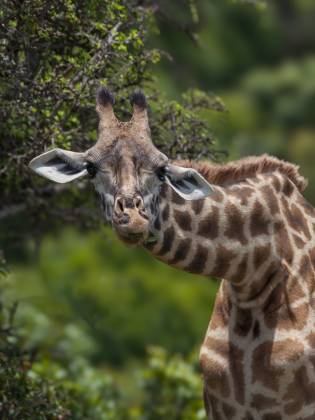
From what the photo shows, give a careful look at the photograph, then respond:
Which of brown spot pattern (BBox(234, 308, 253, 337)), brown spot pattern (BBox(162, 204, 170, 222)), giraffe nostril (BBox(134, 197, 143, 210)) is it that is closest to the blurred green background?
brown spot pattern (BBox(234, 308, 253, 337))

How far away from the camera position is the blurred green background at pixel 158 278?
12508mm

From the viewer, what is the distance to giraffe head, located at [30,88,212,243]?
8078mm

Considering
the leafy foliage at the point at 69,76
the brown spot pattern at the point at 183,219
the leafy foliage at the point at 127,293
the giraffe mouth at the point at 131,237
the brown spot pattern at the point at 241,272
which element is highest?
the leafy foliage at the point at 69,76

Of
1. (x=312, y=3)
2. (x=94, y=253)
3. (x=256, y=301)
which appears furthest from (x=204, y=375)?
(x=312, y=3)

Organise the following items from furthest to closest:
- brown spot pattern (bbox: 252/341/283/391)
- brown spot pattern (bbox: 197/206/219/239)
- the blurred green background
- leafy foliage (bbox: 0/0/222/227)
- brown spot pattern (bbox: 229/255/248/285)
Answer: the blurred green background < leafy foliage (bbox: 0/0/222/227) < brown spot pattern (bbox: 252/341/283/391) < brown spot pattern (bbox: 229/255/248/285) < brown spot pattern (bbox: 197/206/219/239)

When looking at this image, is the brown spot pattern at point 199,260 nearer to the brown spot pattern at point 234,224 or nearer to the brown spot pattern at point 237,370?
the brown spot pattern at point 234,224

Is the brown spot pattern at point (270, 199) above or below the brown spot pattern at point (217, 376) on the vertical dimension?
above

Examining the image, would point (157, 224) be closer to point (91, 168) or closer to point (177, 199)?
point (177, 199)

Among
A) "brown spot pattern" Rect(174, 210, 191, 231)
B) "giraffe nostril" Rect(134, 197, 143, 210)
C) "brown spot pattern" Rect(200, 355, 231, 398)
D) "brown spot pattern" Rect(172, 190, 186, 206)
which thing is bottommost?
"brown spot pattern" Rect(200, 355, 231, 398)

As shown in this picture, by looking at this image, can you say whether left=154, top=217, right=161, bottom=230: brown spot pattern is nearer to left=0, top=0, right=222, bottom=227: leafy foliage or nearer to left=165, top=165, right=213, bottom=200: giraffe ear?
left=165, top=165, right=213, bottom=200: giraffe ear

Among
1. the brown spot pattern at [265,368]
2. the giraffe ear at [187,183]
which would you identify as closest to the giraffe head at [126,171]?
the giraffe ear at [187,183]

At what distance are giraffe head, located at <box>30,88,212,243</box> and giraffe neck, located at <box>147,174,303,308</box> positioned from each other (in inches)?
10.3

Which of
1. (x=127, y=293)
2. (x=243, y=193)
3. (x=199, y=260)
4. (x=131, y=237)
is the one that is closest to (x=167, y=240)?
(x=199, y=260)

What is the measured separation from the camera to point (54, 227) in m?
12.9
